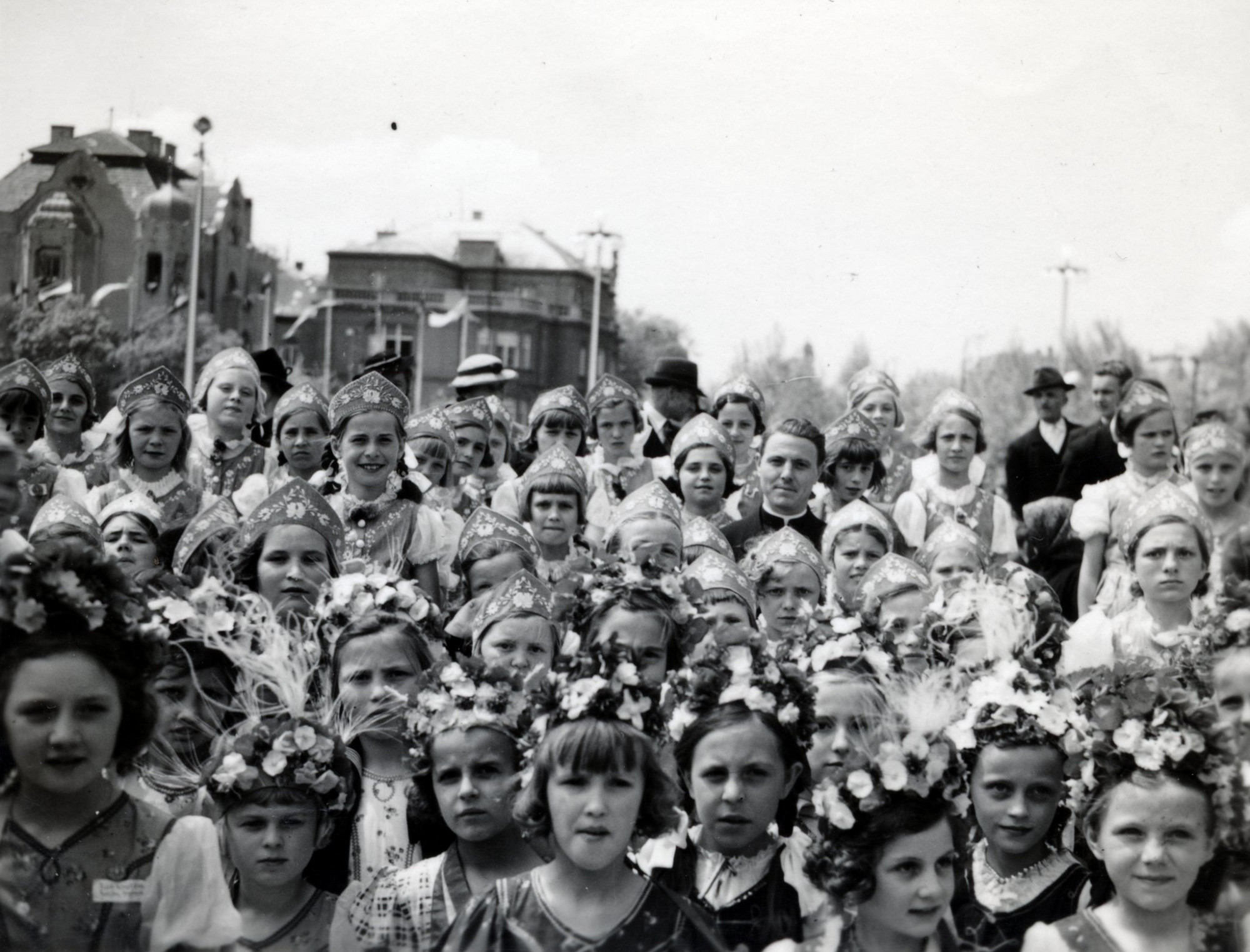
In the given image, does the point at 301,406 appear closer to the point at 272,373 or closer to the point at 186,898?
the point at 272,373

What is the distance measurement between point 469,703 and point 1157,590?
8.81 feet

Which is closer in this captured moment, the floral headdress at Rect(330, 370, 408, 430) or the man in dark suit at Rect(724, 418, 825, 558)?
the floral headdress at Rect(330, 370, 408, 430)

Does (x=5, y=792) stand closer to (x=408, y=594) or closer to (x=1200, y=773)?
(x=408, y=594)

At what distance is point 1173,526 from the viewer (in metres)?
5.30

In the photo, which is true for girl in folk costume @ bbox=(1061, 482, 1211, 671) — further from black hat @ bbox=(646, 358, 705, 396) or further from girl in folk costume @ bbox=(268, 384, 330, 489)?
black hat @ bbox=(646, 358, 705, 396)

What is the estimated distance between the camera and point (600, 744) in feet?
11.5

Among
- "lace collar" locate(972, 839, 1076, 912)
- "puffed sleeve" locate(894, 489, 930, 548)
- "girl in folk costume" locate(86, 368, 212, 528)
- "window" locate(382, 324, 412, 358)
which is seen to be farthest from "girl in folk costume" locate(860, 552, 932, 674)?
"window" locate(382, 324, 412, 358)

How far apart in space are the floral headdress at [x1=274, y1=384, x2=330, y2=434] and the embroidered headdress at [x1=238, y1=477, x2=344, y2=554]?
136 cm

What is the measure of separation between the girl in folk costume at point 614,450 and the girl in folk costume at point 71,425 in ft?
7.85

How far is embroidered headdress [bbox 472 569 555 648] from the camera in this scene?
15.9 feet

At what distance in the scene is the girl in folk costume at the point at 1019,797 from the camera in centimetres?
386

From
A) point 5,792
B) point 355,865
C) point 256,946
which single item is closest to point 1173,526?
point 355,865

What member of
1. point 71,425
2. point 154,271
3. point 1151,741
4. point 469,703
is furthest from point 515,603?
point 154,271

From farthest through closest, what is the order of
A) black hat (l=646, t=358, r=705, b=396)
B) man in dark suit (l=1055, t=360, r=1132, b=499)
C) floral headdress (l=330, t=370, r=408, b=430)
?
black hat (l=646, t=358, r=705, b=396) → man in dark suit (l=1055, t=360, r=1132, b=499) → floral headdress (l=330, t=370, r=408, b=430)
